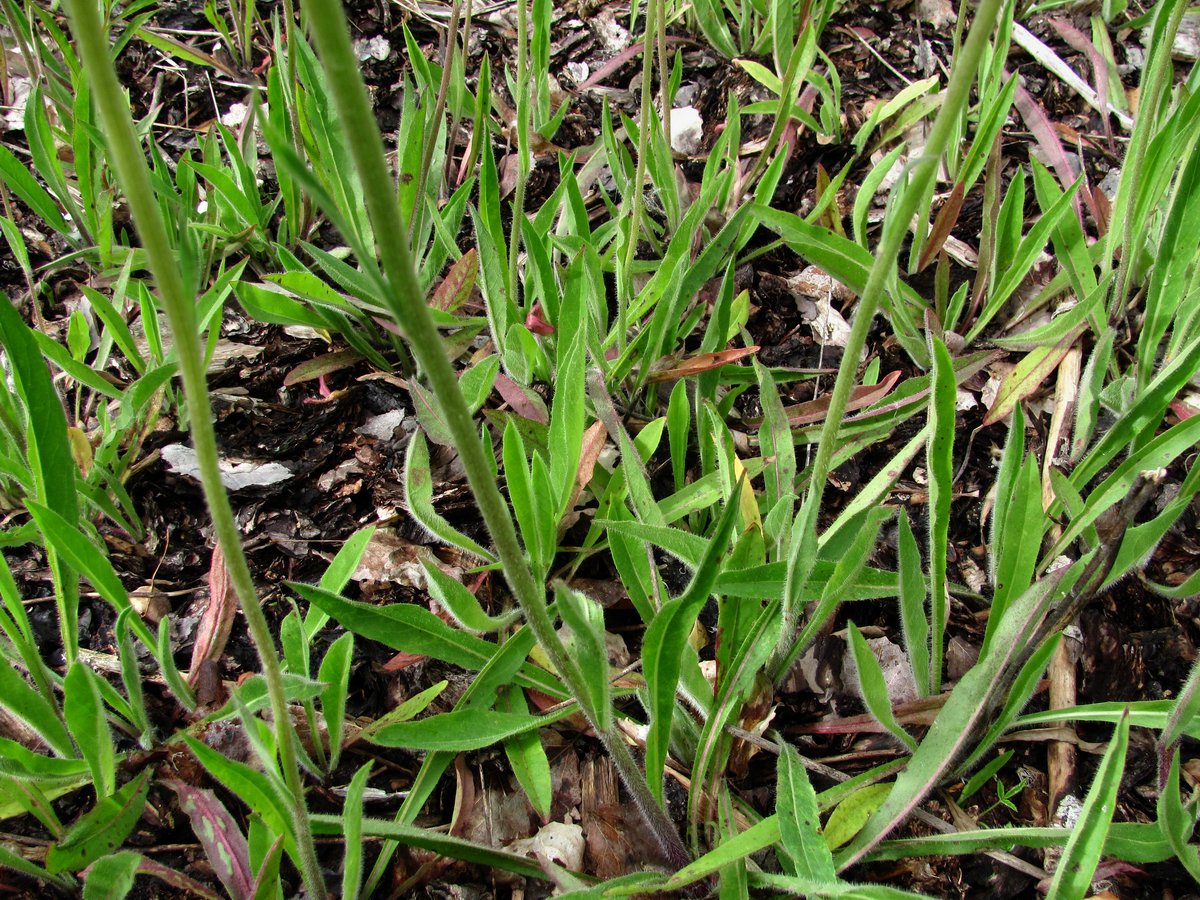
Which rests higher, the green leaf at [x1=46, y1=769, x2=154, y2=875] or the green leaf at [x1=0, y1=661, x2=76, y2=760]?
the green leaf at [x1=0, y1=661, x2=76, y2=760]

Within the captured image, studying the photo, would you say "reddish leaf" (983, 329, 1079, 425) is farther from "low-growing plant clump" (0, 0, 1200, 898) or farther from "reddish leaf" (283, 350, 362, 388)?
"reddish leaf" (283, 350, 362, 388)

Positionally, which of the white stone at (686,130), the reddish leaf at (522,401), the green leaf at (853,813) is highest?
the white stone at (686,130)

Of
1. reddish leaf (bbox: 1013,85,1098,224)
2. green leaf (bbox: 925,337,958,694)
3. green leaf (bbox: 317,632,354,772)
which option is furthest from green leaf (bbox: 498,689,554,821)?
reddish leaf (bbox: 1013,85,1098,224)

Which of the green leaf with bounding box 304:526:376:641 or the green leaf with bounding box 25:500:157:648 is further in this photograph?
the green leaf with bounding box 304:526:376:641

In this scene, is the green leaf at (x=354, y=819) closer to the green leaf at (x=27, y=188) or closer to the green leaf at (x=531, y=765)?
the green leaf at (x=531, y=765)

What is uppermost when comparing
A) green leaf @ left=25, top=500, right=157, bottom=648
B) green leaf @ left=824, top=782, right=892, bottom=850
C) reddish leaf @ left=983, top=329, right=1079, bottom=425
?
green leaf @ left=25, top=500, right=157, bottom=648

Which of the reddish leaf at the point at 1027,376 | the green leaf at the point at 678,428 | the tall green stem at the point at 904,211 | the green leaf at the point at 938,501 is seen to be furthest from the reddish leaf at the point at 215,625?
the reddish leaf at the point at 1027,376
